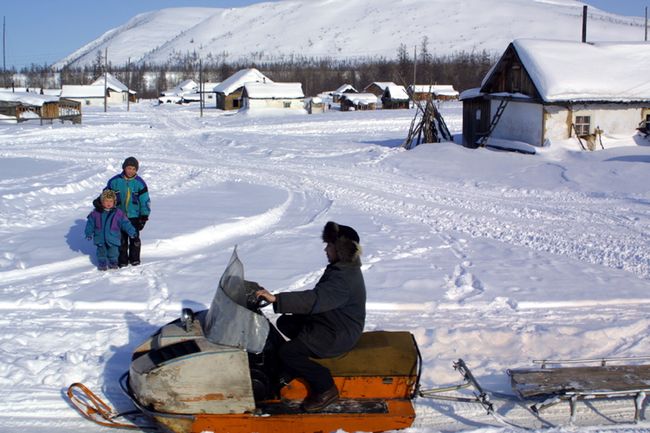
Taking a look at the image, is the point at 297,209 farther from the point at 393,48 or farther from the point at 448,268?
the point at 393,48

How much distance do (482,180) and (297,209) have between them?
6.31m

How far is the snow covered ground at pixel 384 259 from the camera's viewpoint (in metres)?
6.15

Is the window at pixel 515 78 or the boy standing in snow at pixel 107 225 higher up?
the window at pixel 515 78

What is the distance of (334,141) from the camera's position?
31.9 m

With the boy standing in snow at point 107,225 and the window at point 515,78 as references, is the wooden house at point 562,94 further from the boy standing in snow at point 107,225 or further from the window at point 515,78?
the boy standing in snow at point 107,225

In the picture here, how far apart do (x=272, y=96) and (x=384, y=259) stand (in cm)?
5916

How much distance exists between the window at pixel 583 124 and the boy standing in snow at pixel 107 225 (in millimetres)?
19259

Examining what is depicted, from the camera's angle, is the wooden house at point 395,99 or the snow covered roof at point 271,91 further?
the wooden house at point 395,99

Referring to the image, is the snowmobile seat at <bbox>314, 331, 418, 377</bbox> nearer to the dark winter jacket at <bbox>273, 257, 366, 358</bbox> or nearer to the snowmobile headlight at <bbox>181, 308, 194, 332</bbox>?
the dark winter jacket at <bbox>273, 257, 366, 358</bbox>

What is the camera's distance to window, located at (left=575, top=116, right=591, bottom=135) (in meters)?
24.1

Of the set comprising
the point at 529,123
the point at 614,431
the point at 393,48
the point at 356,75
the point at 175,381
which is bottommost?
the point at 614,431

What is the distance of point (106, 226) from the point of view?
8.79m

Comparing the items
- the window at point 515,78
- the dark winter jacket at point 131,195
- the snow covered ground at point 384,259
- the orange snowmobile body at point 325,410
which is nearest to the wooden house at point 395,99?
the window at point 515,78

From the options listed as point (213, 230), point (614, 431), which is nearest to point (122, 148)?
point (213, 230)
